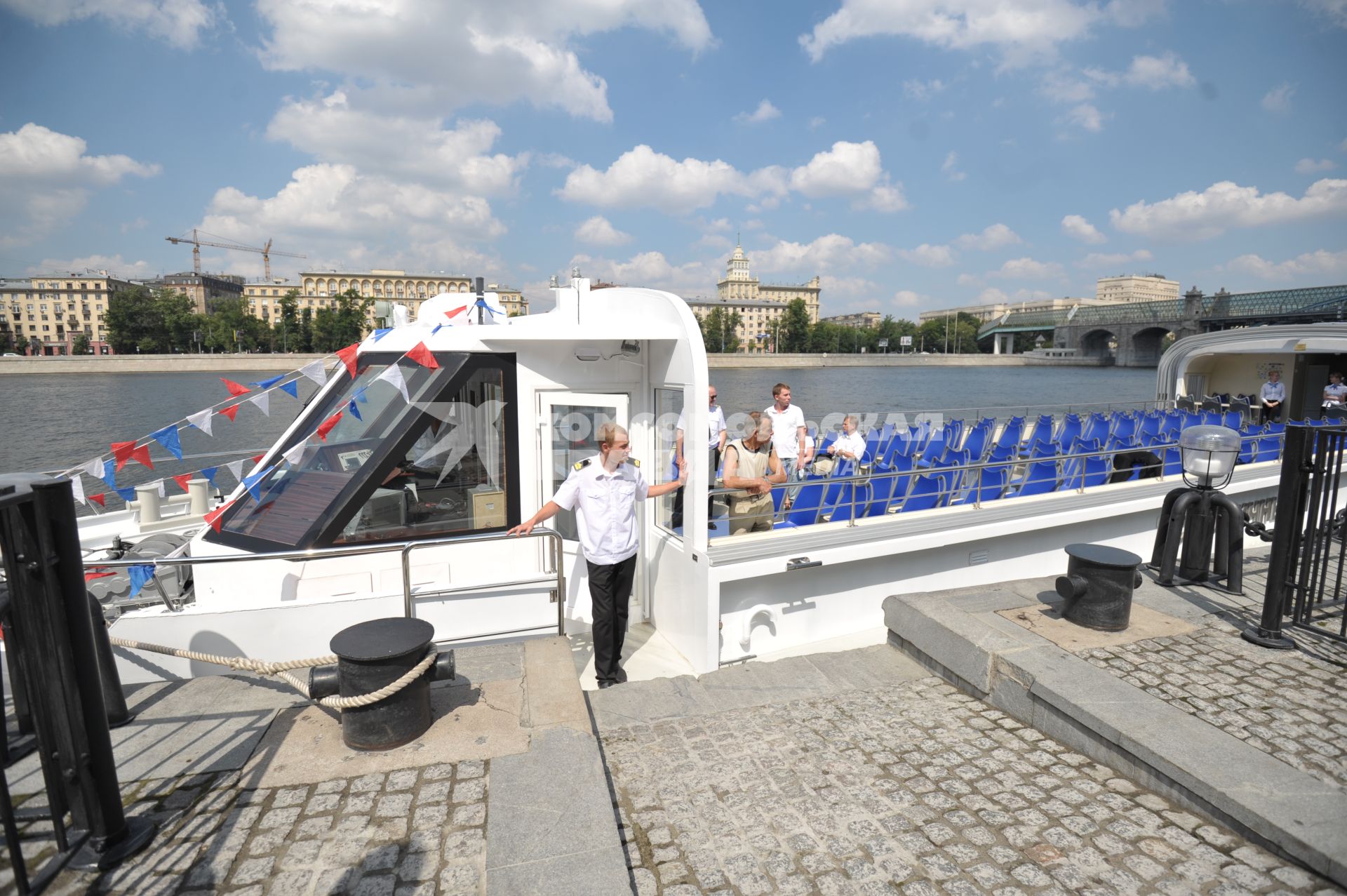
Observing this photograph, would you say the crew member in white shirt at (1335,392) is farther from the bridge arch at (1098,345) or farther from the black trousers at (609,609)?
the bridge arch at (1098,345)

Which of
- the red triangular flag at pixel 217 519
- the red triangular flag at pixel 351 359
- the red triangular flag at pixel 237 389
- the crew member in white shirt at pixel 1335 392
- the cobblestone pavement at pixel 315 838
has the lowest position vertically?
the cobblestone pavement at pixel 315 838

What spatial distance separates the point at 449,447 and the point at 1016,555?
5152 millimetres

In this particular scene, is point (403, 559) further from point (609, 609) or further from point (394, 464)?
point (609, 609)

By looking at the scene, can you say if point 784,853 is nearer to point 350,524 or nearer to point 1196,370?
point 350,524

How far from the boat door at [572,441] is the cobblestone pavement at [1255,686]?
11.3 ft

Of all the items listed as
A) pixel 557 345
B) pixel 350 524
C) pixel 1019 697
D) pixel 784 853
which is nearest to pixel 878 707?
pixel 1019 697

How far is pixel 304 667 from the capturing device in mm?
3652

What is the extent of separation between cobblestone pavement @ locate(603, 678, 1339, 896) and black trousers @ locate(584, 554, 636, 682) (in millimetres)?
920

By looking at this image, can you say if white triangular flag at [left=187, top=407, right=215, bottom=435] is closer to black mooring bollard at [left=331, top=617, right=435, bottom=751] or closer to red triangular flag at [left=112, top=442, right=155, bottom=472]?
red triangular flag at [left=112, top=442, right=155, bottom=472]

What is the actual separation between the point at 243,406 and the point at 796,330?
113 metres

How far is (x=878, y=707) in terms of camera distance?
4180mm

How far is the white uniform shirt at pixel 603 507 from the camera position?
4617mm

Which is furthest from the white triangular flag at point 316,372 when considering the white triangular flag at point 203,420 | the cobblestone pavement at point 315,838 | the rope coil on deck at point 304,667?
the cobblestone pavement at point 315,838

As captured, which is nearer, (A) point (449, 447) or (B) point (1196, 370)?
(A) point (449, 447)
